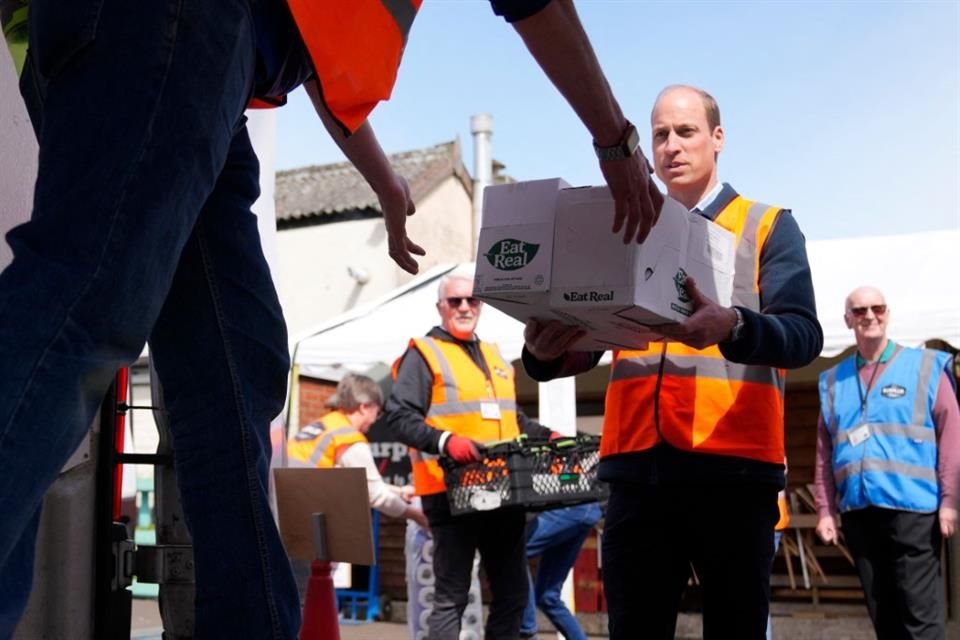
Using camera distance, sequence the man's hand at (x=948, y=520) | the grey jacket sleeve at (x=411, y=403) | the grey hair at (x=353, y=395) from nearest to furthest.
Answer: the grey jacket sleeve at (x=411, y=403) → the man's hand at (x=948, y=520) → the grey hair at (x=353, y=395)


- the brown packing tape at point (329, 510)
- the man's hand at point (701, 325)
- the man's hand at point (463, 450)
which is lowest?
the brown packing tape at point (329, 510)

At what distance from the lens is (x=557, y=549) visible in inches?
277

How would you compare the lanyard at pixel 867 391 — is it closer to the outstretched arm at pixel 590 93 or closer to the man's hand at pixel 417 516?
the man's hand at pixel 417 516

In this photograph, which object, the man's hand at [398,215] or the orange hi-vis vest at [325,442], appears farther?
the orange hi-vis vest at [325,442]

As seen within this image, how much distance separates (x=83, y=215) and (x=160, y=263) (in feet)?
0.35

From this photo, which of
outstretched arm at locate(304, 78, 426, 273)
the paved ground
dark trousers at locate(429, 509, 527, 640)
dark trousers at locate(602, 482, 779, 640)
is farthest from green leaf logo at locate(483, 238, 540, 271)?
the paved ground

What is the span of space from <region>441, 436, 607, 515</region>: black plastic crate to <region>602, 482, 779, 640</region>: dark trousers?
198 centimetres

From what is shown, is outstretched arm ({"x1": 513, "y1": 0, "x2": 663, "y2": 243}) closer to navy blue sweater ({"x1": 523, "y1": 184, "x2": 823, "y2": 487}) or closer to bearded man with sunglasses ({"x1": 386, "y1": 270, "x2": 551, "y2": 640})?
navy blue sweater ({"x1": 523, "y1": 184, "x2": 823, "y2": 487})

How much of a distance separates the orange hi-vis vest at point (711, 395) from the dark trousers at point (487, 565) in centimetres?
229

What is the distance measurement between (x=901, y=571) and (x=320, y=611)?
12.1ft

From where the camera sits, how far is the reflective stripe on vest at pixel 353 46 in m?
1.49

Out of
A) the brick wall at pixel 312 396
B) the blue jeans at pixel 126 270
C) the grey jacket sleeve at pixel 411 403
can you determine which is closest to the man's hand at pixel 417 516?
the grey jacket sleeve at pixel 411 403

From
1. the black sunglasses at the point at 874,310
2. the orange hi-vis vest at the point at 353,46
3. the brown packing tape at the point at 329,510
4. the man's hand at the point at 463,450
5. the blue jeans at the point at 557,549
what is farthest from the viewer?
the blue jeans at the point at 557,549

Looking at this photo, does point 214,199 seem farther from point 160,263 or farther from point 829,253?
point 829,253
